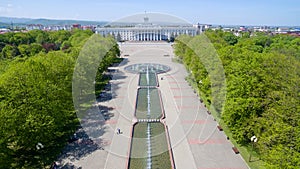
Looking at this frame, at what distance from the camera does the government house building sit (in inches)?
3492

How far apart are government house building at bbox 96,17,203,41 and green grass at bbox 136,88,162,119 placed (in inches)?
2538

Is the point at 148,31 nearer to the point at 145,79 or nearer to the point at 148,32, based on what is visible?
the point at 148,32

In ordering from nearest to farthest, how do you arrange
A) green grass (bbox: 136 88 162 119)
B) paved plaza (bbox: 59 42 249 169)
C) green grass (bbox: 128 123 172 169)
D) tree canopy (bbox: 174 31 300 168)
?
tree canopy (bbox: 174 31 300 168) < green grass (bbox: 128 123 172 169) < paved plaza (bbox: 59 42 249 169) < green grass (bbox: 136 88 162 119)

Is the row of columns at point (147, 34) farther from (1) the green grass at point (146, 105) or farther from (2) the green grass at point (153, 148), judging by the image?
(2) the green grass at point (153, 148)

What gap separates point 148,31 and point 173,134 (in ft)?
255

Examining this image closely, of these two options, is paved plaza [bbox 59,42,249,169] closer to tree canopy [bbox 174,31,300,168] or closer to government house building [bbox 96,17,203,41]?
tree canopy [bbox 174,31,300,168]

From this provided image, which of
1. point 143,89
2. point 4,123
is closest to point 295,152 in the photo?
point 4,123

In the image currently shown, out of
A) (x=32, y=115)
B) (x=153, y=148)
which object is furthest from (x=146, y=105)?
(x=32, y=115)

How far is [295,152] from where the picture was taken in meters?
9.74

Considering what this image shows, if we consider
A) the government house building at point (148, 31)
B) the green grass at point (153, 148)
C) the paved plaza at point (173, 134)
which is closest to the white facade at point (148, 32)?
the government house building at point (148, 31)

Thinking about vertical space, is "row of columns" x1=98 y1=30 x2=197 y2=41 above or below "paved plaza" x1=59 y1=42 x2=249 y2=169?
above

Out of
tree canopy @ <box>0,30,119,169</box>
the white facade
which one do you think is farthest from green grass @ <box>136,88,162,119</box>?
the white facade

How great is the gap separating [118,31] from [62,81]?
79.9 m

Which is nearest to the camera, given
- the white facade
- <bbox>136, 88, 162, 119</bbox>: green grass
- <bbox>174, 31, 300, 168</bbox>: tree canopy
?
<bbox>174, 31, 300, 168</bbox>: tree canopy
